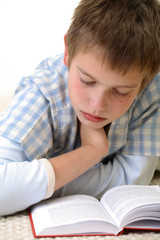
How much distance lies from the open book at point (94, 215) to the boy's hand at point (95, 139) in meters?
0.16

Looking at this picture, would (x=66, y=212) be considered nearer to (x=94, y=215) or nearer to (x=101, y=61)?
(x=94, y=215)

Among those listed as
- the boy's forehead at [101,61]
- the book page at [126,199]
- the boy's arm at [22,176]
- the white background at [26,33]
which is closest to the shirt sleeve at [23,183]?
the boy's arm at [22,176]

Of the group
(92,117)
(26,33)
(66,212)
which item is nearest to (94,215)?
(66,212)

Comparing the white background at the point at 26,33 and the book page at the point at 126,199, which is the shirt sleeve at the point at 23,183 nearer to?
the book page at the point at 126,199

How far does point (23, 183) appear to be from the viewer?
0.84m

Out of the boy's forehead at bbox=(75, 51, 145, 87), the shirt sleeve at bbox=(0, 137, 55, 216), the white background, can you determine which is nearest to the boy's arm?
the shirt sleeve at bbox=(0, 137, 55, 216)

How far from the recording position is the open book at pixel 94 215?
762mm

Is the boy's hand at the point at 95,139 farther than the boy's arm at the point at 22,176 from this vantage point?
Yes

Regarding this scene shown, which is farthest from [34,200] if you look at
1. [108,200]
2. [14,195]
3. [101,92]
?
[101,92]

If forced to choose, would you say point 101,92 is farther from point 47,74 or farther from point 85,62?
point 47,74

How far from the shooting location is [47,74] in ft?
3.67

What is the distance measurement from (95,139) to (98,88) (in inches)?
8.4

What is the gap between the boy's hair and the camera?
84 centimetres

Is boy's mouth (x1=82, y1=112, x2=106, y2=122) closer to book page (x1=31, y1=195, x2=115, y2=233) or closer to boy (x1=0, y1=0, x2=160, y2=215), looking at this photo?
boy (x1=0, y1=0, x2=160, y2=215)
